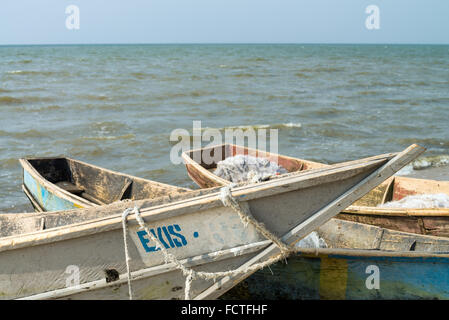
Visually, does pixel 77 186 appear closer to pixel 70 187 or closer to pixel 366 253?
pixel 70 187

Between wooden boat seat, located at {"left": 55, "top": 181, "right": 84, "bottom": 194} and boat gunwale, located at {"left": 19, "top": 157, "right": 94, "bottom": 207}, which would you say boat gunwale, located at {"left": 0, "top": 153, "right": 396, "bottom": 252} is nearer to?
boat gunwale, located at {"left": 19, "top": 157, "right": 94, "bottom": 207}

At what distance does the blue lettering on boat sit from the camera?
3.54 meters

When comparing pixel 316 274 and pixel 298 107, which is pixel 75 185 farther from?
pixel 298 107

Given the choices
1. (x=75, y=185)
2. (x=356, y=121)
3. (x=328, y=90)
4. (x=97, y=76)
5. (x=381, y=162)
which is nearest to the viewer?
(x=381, y=162)

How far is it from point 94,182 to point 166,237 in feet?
13.7

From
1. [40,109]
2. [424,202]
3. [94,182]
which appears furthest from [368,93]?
[94,182]

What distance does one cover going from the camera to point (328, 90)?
23.8 metres

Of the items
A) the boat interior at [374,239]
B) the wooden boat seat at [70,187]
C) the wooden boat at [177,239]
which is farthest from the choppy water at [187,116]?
the wooden boat at [177,239]

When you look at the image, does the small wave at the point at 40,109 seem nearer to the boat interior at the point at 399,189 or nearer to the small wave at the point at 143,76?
the small wave at the point at 143,76

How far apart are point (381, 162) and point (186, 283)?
1.84m

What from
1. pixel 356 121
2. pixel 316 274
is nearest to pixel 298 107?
pixel 356 121

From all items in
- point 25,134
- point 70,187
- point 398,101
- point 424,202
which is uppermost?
point 398,101

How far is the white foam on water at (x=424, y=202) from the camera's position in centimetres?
588

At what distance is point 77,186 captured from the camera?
763 centimetres
